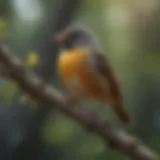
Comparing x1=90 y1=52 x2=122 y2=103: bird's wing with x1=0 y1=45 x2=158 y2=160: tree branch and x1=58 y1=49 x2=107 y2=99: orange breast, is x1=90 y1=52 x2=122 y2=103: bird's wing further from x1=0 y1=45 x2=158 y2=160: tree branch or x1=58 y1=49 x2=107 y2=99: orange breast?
x1=0 y1=45 x2=158 y2=160: tree branch

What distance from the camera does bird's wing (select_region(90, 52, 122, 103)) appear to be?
33.5 inches

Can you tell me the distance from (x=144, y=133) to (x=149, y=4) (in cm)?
26

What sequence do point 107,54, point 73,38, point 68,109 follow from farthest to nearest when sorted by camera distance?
point 107,54
point 73,38
point 68,109

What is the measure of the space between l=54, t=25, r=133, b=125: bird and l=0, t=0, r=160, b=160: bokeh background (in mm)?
60

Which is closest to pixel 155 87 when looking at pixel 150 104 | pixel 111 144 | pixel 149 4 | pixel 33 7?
pixel 150 104

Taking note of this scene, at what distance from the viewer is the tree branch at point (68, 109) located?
0.65 m

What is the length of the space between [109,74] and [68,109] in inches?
7.4

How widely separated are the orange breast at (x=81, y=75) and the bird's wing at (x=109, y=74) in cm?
2

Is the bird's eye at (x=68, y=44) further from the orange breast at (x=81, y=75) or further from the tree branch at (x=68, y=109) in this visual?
the tree branch at (x=68, y=109)

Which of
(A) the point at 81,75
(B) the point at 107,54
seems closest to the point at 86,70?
(A) the point at 81,75

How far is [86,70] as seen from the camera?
0.90 meters

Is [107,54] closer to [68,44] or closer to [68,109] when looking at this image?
[68,44]

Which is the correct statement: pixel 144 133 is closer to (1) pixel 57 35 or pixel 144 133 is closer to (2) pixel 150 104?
(2) pixel 150 104

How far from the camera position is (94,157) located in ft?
3.27
